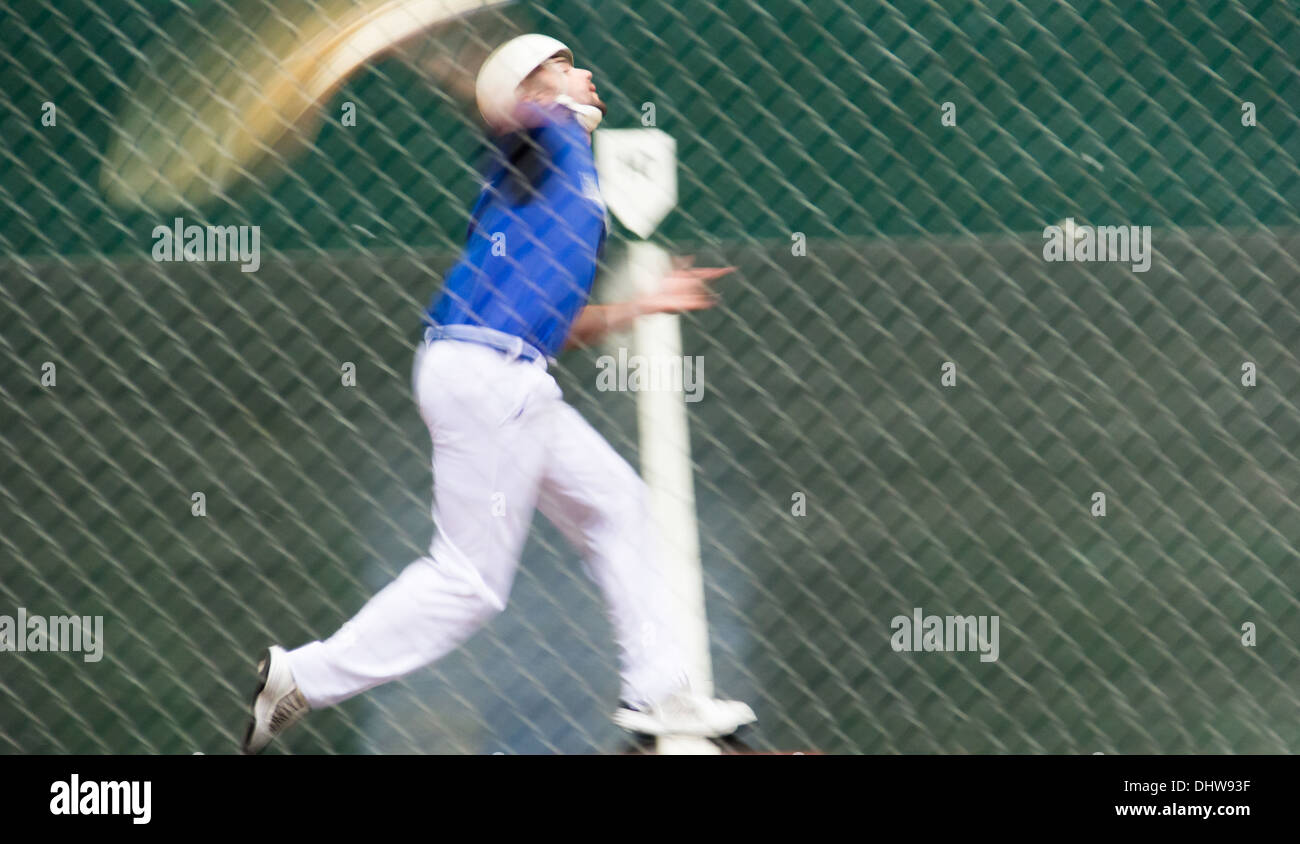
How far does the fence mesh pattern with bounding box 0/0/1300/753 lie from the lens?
4.34m

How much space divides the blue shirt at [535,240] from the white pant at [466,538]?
9 cm

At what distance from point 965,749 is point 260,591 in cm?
189

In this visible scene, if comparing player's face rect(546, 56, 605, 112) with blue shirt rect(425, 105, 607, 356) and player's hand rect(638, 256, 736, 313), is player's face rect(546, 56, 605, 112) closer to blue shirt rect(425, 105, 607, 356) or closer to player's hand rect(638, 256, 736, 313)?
blue shirt rect(425, 105, 607, 356)

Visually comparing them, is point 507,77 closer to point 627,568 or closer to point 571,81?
point 571,81

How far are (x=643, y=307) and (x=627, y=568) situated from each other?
23.2 inches

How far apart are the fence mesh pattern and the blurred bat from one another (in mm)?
47

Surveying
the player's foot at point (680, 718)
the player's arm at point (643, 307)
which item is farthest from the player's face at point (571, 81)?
the player's foot at point (680, 718)

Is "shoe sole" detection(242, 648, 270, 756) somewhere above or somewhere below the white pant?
below

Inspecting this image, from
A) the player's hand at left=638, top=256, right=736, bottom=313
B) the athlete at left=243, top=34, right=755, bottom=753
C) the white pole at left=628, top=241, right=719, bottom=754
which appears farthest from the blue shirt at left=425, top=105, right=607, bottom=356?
the white pole at left=628, top=241, right=719, bottom=754

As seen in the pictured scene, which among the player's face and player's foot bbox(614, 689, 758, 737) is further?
the player's face

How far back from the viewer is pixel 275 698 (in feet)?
11.5

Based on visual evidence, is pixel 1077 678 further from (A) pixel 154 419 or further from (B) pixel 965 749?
(A) pixel 154 419

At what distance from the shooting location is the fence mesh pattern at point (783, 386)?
4340 mm

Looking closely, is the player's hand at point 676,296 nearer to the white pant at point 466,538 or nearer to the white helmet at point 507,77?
the white pant at point 466,538
